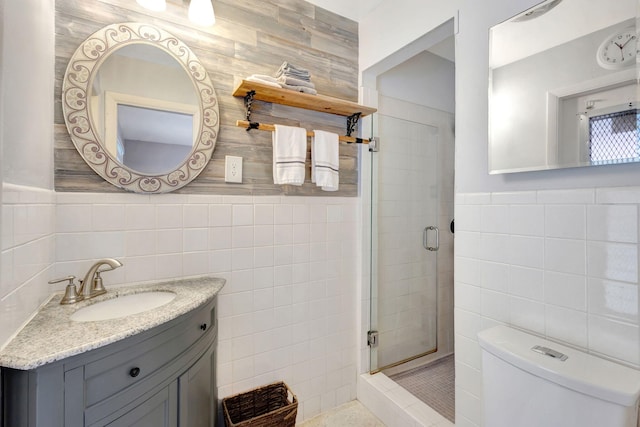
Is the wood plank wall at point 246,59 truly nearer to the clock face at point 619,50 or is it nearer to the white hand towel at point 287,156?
the white hand towel at point 287,156

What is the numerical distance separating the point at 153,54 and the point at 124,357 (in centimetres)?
126

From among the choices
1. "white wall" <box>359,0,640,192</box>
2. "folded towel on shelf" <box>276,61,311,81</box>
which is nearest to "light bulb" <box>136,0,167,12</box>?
"folded towel on shelf" <box>276,61,311,81</box>

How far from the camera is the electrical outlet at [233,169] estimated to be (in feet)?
5.00

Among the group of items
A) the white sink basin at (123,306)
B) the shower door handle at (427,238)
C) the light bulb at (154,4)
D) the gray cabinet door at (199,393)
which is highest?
the light bulb at (154,4)

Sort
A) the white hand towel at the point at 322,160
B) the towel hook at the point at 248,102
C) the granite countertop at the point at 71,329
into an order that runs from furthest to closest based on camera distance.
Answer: the white hand towel at the point at 322,160 < the towel hook at the point at 248,102 < the granite countertop at the point at 71,329

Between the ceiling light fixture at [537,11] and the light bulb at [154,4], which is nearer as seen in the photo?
the ceiling light fixture at [537,11]

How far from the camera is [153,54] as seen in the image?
1.34 metres

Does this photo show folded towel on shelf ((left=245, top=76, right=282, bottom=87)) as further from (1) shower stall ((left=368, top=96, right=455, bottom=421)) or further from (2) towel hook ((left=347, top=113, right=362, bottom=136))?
(1) shower stall ((left=368, top=96, right=455, bottom=421))

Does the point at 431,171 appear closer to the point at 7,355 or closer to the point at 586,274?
the point at 586,274

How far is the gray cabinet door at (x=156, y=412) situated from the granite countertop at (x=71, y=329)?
26cm

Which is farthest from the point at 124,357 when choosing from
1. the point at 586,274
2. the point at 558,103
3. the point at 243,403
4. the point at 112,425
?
the point at 558,103

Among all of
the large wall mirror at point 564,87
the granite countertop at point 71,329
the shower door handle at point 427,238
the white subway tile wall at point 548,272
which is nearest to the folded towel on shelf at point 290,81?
the large wall mirror at point 564,87

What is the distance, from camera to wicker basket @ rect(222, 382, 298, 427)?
1429 mm

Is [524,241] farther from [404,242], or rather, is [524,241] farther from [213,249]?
[213,249]
